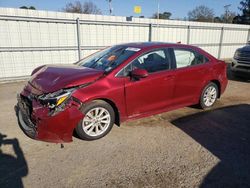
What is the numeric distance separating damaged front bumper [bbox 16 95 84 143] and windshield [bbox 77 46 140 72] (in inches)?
40.1

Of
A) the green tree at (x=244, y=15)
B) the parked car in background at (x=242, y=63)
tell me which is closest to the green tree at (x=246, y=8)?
the green tree at (x=244, y=15)

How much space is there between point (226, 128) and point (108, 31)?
729 centimetres

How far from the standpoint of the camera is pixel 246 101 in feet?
19.7

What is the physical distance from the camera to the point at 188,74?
15.1 ft

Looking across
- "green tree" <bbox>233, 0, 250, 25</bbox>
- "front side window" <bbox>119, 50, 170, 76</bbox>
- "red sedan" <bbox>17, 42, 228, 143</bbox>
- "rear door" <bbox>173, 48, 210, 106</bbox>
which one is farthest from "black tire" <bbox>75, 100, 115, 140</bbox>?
"green tree" <bbox>233, 0, 250, 25</bbox>

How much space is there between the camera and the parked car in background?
26.6 feet

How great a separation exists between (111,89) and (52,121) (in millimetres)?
1063

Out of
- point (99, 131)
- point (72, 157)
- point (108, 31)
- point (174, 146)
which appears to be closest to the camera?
point (72, 157)

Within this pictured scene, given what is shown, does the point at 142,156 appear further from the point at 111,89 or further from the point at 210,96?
the point at 210,96

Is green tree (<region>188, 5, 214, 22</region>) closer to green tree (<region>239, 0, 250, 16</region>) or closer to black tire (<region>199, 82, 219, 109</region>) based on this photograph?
green tree (<region>239, 0, 250, 16</region>)

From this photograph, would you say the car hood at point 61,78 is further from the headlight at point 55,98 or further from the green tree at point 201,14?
the green tree at point 201,14

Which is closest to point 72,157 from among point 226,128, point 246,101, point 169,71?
point 169,71

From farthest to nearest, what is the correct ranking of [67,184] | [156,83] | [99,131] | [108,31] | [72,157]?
1. [108,31]
2. [156,83]
3. [99,131]
4. [72,157]
5. [67,184]

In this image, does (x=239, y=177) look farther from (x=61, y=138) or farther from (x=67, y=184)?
(x=61, y=138)
